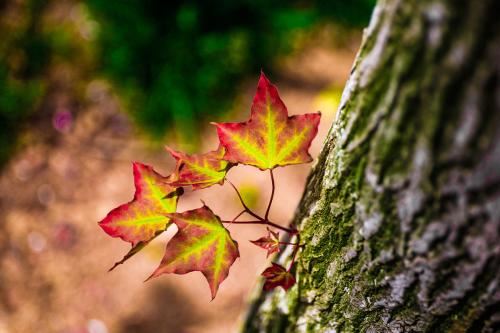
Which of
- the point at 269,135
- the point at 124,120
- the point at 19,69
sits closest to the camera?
the point at 269,135

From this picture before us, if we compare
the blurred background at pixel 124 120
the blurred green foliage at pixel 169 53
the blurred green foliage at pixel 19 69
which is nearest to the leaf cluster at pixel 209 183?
the blurred background at pixel 124 120

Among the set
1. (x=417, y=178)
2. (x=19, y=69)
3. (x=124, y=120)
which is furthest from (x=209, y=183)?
(x=19, y=69)

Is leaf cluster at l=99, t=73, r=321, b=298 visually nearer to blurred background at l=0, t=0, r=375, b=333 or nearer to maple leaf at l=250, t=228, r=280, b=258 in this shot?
maple leaf at l=250, t=228, r=280, b=258

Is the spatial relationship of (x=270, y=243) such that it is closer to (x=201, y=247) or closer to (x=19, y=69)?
(x=201, y=247)

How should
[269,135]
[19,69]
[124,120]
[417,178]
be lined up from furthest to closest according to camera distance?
[19,69]
[124,120]
[269,135]
[417,178]

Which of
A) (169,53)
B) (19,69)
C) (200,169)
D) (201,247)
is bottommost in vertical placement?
(201,247)

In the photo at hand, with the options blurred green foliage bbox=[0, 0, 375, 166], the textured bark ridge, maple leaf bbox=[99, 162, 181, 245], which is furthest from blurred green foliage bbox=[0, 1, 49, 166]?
the textured bark ridge

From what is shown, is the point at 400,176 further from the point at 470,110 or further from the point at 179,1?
the point at 179,1
